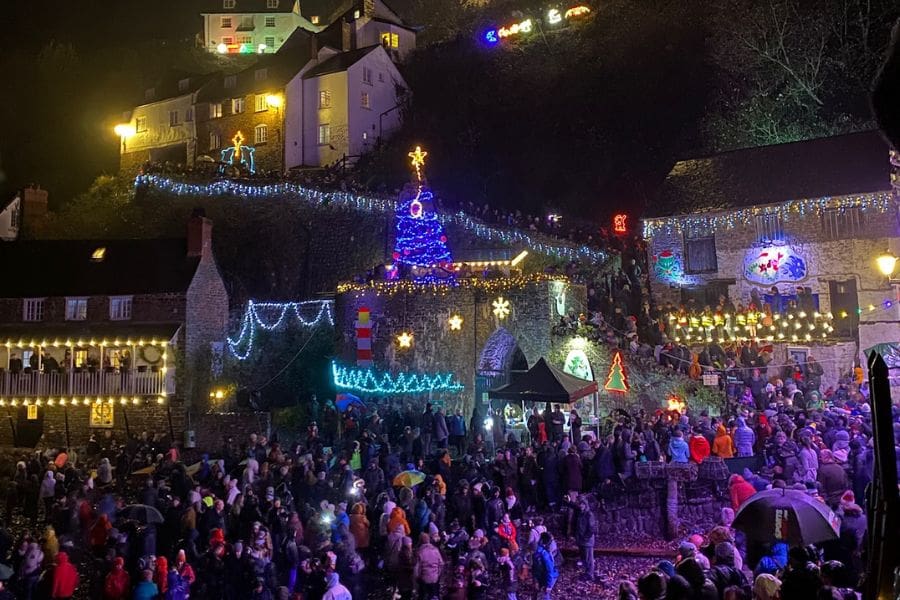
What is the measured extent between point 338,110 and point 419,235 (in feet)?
58.8

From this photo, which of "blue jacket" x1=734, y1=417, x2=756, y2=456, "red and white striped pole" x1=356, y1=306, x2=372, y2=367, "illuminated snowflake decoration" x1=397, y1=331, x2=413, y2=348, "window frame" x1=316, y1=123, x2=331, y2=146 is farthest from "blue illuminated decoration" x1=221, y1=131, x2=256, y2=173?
"blue jacket" x1=734, y1=417, x2=756, y2=456

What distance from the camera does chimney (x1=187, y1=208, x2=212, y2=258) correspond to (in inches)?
1147

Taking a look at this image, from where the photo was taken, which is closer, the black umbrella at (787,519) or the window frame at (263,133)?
the black umbrella at (787,519)

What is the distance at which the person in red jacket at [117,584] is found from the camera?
11438 mm

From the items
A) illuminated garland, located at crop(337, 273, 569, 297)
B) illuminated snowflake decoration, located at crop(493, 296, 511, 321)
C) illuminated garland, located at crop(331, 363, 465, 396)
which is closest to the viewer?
illuminated garland, located at crop(337, 273, 569, 297)

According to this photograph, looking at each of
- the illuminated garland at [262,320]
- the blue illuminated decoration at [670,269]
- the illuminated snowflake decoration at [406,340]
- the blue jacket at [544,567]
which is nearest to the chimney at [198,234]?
the illuminated garland at [262,320]

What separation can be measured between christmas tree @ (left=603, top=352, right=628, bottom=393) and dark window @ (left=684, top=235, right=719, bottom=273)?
6.67 metres

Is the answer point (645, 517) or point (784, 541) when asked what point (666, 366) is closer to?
point (645, 517)

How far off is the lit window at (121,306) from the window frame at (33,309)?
2534 mm

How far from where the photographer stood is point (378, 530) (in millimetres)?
13602

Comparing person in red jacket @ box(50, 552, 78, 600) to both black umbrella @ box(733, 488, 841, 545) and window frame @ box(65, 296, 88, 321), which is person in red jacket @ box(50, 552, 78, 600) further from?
window frame @ box(65, 296, 88, 321)

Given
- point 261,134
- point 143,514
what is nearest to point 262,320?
point 261,134

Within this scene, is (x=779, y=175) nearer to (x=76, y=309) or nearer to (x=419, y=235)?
(x=419, y=235)

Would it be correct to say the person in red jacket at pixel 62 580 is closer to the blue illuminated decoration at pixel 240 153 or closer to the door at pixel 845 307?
the door at pixel 845 307
